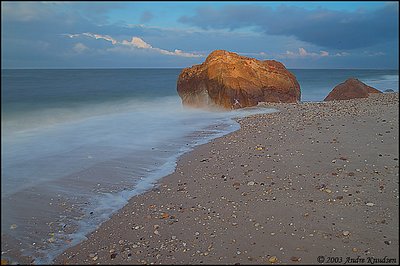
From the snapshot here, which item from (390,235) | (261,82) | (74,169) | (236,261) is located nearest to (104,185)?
(74,169)

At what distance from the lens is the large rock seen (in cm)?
1457

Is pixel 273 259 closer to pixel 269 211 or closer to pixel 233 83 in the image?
pixel 269 211

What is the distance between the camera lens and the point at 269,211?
3.93 metres

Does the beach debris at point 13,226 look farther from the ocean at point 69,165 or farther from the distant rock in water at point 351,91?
the distant rock in water at point 351,91

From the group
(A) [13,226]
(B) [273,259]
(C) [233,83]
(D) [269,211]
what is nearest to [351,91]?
(C) [233,83]

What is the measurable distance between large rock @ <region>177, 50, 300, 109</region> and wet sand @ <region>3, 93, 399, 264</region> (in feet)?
26.4

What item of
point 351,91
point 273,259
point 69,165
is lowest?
point 273,259

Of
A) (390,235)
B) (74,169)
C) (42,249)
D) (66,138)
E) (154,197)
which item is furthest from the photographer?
(66,138)

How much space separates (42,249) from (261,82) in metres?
13.4

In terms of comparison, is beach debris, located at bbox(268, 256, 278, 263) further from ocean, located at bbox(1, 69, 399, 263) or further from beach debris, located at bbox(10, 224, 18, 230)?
beach debris, located at bbox(10, 224, 18, 230)

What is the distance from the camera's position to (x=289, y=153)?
20.5 ft

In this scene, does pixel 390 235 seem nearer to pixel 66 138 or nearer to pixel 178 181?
pixel 178 181

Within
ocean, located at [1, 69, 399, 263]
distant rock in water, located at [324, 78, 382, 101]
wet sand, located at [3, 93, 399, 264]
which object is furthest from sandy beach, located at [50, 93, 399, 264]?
distant rock in water, located at [324, 78, 382, 101]

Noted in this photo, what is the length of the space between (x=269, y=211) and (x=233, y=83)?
11061 mm
